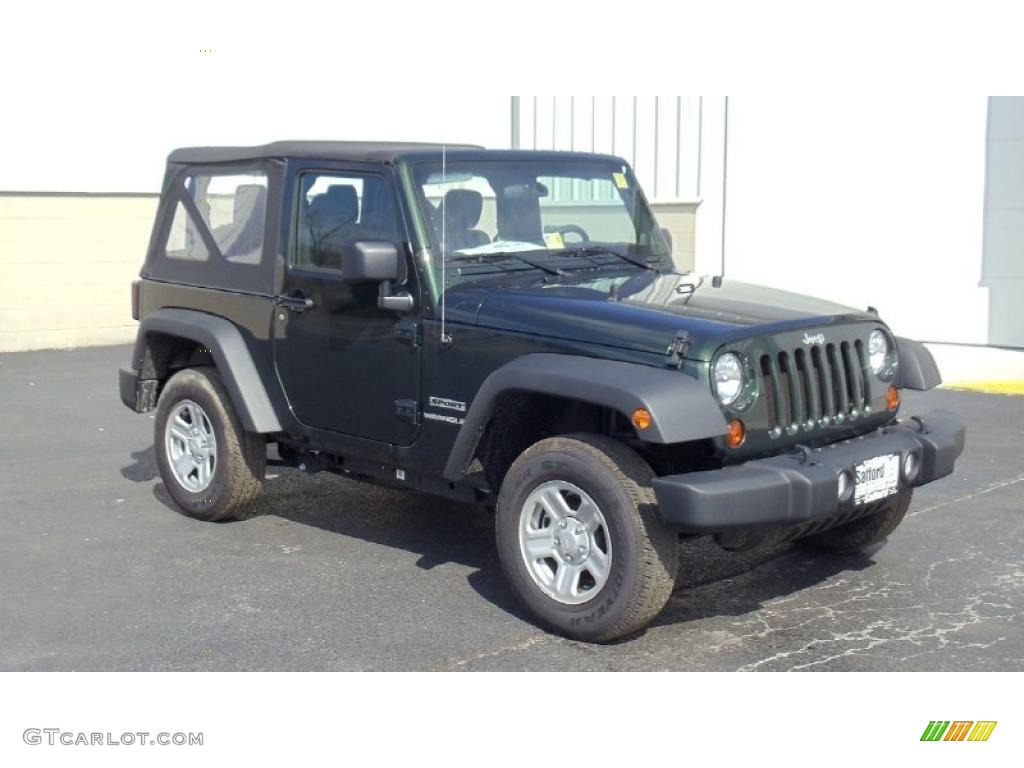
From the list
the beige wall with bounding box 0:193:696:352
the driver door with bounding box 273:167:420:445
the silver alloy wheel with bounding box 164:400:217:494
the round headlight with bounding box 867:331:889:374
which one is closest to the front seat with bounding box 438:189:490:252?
the driver door with bounding box 273:167:420:445

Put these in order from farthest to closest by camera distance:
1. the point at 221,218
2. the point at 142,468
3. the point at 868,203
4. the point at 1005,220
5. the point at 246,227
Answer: the point at 868,203, the point at 1005,220, the point at 142,468, the point at 221,218, the point at 246,227

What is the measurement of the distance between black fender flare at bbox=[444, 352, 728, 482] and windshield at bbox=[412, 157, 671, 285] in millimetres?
734

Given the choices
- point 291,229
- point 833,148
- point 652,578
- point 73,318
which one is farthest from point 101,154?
point 652,578

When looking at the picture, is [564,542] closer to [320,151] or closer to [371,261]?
[371,261]

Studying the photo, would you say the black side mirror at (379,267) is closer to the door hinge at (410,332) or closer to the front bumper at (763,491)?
the door hinge at (410,332)

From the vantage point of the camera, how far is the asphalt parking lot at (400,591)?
5051 millimetres

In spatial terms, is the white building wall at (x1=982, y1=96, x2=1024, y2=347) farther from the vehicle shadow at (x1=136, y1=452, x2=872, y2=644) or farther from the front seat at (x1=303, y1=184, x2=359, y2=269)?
the front seat at (x1=303, y1=184, x2=359, y2=269)

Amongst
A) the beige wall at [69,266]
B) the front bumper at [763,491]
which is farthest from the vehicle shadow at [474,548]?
the beige wall at [69,266]

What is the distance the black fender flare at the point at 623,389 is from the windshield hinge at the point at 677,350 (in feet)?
0.10

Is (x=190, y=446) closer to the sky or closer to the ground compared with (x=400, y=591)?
closer to the sky

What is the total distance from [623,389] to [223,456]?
2763 millimetres

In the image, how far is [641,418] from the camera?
477 cm

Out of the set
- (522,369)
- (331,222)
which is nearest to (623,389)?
(522,369)

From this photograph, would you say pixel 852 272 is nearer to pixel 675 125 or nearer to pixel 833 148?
pixel 833 148
